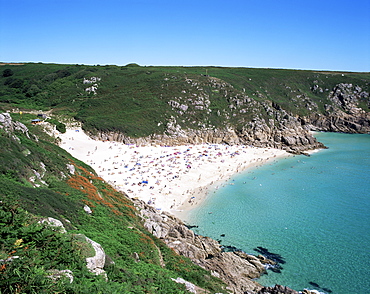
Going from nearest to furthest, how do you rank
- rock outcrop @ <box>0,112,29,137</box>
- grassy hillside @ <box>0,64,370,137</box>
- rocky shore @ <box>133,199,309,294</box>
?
rocky shore @ <box>133,199,309,294</box> < rock outcrop @ <box>0,112,29,137</box> < grassy hillside @ <box>0,64,370,137</box>

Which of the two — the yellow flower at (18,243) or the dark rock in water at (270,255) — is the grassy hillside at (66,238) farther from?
the dark rock in water at (270,255)

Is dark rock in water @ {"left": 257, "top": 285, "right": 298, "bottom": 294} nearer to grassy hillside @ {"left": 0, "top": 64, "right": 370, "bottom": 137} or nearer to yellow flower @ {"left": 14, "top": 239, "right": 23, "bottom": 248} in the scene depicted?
yellow flower @ {"left": 14, "top": 239, "right": 23, "bottom": 248}

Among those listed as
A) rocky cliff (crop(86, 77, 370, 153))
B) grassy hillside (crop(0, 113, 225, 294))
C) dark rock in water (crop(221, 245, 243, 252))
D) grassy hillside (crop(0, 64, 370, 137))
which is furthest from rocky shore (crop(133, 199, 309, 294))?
grassy hillside (crop(0, 64, 370, 137))

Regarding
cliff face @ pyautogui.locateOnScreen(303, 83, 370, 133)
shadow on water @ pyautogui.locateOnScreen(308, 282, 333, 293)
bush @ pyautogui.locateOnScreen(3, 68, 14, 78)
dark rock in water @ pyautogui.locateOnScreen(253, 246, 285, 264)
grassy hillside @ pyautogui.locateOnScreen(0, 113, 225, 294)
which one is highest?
bush @ pyautogui.locateOnScreen(3, 68, 14, 78)

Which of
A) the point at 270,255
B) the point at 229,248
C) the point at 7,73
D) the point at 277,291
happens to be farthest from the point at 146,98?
the point at 277,291

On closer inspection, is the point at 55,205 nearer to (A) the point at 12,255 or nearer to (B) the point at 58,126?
(A) the point at 12,255

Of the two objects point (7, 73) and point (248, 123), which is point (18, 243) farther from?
point (7, 73)
